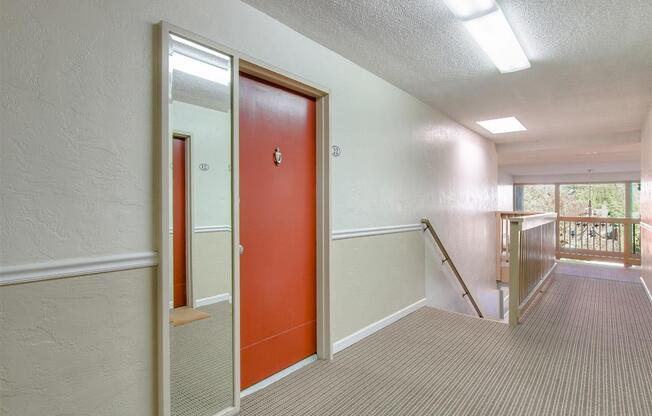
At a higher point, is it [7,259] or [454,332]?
[7,259]

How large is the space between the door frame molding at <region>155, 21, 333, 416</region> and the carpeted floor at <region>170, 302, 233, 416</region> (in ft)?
0.15

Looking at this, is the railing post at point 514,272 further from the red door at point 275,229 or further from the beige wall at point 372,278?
the red door at point 275,229

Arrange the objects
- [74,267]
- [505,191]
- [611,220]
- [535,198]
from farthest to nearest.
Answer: [535,198] → [505,191] → [611,220] → [74,267]

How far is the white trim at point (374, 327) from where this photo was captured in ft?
8.74

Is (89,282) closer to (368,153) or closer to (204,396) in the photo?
(204,396)

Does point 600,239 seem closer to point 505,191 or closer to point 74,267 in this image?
point 505,191

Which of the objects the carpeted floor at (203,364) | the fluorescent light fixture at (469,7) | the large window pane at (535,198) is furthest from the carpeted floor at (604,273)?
the carpeted floor at (203,364)

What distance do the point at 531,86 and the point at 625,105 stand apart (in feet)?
4.90

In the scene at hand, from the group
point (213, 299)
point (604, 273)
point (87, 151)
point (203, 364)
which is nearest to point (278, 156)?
point (213, 299)

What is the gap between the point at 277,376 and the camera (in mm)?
2268

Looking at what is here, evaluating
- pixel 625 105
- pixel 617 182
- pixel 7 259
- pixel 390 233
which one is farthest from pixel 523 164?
pixel 7 259

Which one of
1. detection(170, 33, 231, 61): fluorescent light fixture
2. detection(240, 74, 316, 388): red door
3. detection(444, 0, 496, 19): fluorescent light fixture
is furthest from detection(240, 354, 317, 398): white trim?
detection(444, 0, 496, 19): fluorescent light fixture

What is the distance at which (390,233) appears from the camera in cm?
324

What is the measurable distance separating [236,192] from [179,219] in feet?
1.07
